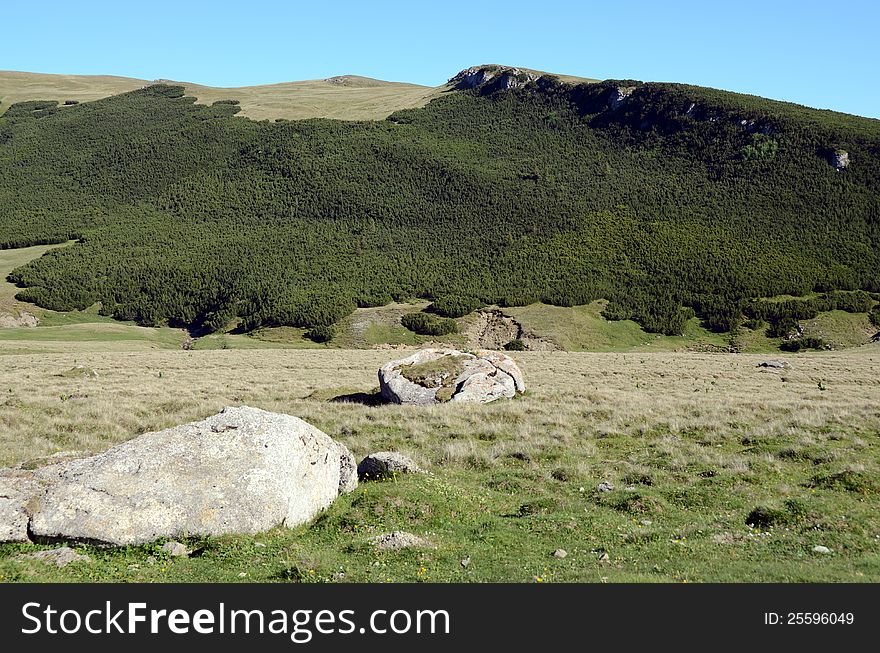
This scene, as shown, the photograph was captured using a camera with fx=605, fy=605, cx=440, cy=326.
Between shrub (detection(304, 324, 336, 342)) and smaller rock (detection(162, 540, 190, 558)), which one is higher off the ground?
smaller rock (detection(162, 540, 190, 558))

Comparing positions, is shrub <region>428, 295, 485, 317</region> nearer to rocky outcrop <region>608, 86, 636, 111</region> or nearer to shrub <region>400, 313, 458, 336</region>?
shrub <region>400, 313, 458, 336</region>

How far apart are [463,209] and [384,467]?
10927 cm

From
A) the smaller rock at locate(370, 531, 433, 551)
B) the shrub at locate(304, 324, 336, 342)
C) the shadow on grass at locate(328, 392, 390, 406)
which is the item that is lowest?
the shrub at locate(304, 324, 336, 342)

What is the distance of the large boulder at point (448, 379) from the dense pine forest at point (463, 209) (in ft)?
177

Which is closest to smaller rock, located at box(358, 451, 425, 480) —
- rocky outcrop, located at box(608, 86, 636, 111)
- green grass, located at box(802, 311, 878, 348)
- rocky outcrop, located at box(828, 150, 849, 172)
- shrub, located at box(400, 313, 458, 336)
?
shrub, located at box(400, 313, 458, 336)

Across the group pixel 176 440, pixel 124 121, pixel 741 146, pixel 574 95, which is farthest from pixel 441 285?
pixel 124 121

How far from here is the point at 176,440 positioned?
12.4 meters

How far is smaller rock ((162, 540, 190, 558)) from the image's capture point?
10.2m

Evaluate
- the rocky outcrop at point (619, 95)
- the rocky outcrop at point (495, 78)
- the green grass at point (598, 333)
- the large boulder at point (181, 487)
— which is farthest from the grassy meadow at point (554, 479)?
the rocky outcrop at point (495, 78)

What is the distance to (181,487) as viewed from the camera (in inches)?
445

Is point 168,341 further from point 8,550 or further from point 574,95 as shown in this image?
point 574,95

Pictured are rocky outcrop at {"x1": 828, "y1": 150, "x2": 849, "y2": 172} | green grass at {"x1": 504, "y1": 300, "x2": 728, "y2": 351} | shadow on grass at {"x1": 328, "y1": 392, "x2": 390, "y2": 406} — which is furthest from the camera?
rocky outcrop at {"x1": 828, "y1": 150, "x2": 849, "y2": 172}

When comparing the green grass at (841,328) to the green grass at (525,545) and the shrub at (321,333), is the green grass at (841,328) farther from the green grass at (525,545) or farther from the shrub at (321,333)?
the green grass at (525,545)

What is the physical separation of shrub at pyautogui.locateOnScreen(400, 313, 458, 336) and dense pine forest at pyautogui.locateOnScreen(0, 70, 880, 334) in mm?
3439
